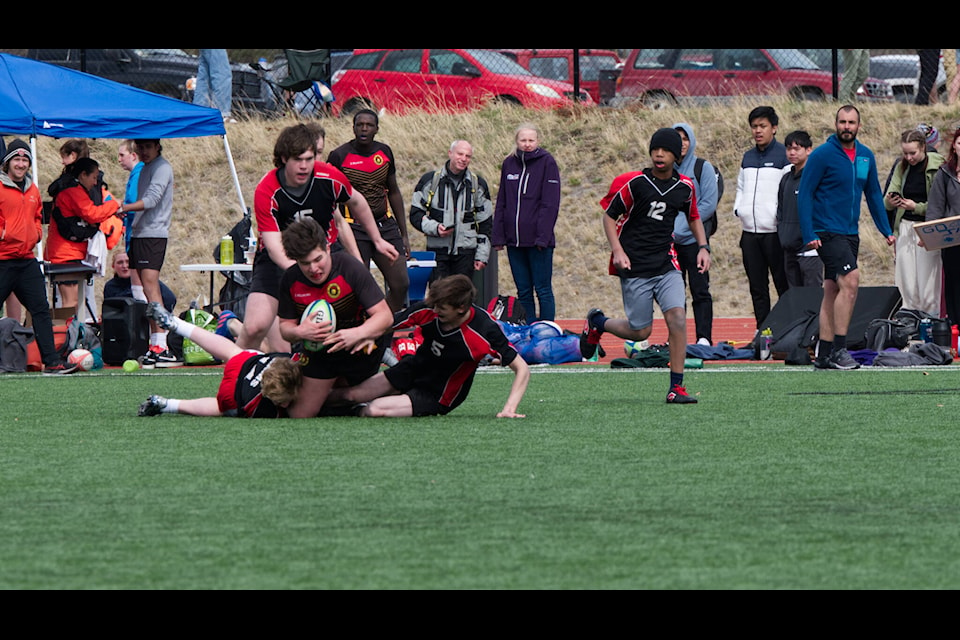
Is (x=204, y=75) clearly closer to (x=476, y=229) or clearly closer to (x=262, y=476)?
(x=476, y=229)

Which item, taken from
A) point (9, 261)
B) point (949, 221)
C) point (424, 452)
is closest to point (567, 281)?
point (949, 221)

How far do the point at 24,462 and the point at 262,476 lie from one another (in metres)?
1.32

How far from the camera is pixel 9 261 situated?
13.4 m

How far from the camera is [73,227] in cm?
1498

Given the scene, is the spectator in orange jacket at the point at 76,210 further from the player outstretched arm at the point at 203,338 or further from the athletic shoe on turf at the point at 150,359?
the player outstretched arm at the point at 203,338

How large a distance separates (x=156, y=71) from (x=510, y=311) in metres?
15.6

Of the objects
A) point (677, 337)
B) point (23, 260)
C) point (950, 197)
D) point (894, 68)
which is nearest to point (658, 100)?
point (894, 68)

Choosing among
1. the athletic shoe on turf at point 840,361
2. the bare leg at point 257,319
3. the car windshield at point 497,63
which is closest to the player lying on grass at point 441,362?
the bare leg at point 257,319

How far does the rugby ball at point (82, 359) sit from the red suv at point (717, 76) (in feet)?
47.5

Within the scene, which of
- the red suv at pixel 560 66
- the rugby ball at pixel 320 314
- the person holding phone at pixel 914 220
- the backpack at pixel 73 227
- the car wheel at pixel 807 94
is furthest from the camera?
the red suv at pixel 560 66

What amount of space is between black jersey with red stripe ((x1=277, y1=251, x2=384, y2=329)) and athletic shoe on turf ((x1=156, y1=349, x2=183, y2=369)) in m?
5.67

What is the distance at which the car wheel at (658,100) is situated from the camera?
86.3 ft

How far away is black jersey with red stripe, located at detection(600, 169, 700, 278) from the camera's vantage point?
1013cm

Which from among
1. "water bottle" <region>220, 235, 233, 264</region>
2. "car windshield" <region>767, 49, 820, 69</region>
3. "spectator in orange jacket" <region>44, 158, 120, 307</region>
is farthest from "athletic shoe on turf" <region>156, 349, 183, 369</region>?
"car windshield" <region>767, 49, 820, 69</region>
